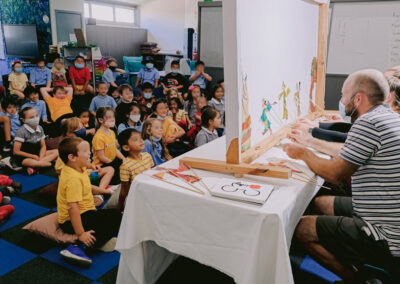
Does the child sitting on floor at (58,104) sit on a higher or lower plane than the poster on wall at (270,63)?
lower

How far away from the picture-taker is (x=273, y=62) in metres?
2.09

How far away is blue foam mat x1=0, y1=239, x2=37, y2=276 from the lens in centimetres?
224

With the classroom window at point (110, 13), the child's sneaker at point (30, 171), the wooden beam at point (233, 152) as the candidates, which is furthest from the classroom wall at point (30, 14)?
the wooden beam at point (233, 152)

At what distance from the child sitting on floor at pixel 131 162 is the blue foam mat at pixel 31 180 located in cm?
134

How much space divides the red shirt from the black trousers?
18.6 ft

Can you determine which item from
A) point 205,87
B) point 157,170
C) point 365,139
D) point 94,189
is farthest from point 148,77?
point 365,139

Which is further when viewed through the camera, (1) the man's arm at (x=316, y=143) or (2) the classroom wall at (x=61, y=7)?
(2) the classroom wall at (x=61, y=7)

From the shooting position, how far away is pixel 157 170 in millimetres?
1829

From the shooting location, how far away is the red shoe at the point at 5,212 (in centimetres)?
275

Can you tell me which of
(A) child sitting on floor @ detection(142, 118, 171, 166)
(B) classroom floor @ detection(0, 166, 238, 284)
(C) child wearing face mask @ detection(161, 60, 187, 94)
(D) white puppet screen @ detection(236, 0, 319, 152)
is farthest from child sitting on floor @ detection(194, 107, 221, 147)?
(C) child wearing face mask @ detection(161, 60, 187, 94)

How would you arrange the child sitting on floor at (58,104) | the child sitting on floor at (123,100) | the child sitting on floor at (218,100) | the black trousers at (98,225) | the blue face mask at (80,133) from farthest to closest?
the child sitting on floor at (58,104), the child sitting on floor at (218,100), the child sitting on floor at (123,100), the blue face mask at (80,133), the black trousers at (98,225)

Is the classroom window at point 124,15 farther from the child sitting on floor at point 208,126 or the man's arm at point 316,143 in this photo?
the man's arm at point 316,143

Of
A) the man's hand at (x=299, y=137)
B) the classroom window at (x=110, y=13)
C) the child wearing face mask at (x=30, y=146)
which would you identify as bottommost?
the child wearing face mask at (x=30, y=146)

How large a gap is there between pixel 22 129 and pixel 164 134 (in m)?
1.71
